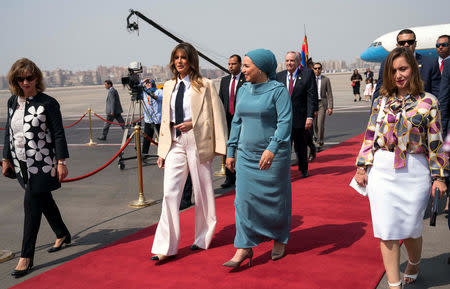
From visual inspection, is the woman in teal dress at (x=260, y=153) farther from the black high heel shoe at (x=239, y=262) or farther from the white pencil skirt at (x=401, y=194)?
the white pencil skirt at (x=401, y=194)

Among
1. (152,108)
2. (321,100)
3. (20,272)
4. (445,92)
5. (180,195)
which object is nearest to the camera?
(20,272)

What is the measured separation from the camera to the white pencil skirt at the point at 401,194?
10.5ft

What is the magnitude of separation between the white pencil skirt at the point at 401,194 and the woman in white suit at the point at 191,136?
68.2 inches

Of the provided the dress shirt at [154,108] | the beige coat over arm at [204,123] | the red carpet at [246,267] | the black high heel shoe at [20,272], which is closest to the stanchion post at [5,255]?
the black high heel shoe at [20,272]

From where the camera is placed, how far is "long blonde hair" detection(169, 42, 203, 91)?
4.48 meters

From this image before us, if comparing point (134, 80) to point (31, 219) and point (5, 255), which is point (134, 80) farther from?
point (31, 219)

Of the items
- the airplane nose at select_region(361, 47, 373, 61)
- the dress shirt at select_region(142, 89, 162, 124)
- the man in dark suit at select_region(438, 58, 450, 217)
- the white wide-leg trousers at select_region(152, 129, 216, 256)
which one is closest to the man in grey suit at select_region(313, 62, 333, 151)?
the dress shirt at select_region(142, 89, 162, 124)

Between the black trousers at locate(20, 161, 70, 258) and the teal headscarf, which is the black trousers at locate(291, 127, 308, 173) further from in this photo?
the black trousers at locate(20, 161, 70, 258)

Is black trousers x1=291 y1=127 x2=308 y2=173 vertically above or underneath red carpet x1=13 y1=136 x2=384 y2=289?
above

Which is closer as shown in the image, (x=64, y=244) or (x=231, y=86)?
(x=64, y=244)

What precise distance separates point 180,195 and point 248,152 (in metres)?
0.79

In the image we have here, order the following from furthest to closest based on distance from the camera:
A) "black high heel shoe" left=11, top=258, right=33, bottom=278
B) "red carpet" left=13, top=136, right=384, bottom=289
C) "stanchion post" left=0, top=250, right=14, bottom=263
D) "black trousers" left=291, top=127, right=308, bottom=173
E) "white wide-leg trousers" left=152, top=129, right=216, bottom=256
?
"black trousers" left=291, top=127, right=308, bottom=173, "stanchion post" left=0, top=250, right=14, bottom=263, "white wide-leg trousers" left=152, top=129, right=216, bottom=256, "black high heel shoe" left=11, top=258, right=33, bottom=278, "red carpet" left=13, top=136, right=384, bottom=289

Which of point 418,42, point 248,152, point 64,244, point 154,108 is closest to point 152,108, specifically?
point 154,108

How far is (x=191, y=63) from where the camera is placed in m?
4.54
